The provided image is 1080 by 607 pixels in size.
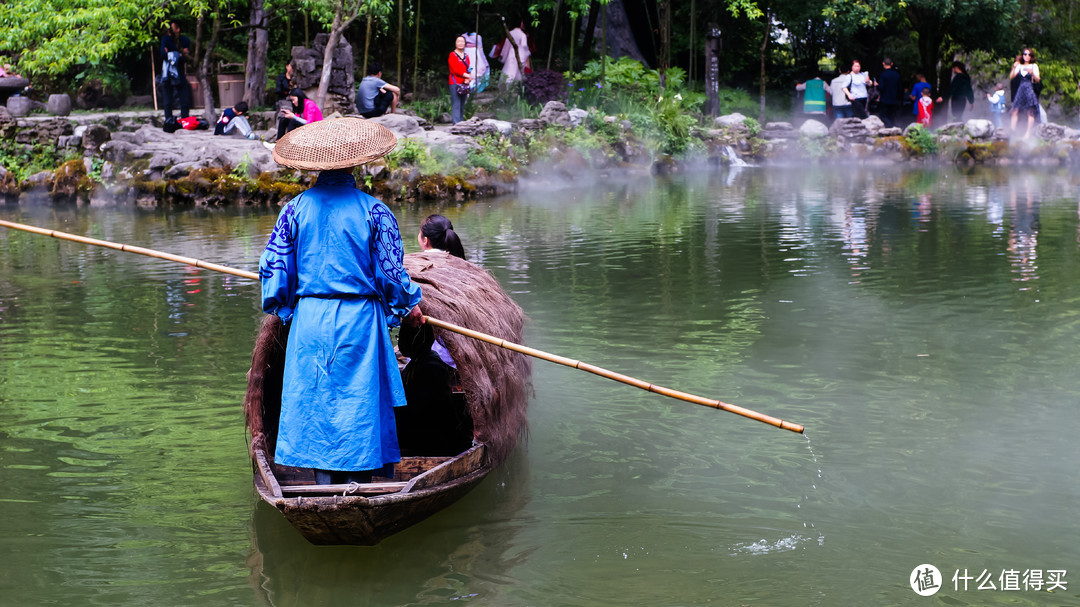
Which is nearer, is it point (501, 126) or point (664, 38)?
point (501, 126)

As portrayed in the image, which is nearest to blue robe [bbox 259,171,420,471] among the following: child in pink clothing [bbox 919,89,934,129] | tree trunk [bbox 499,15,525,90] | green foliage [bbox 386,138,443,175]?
green foliage [bbox 386,138,443,175]

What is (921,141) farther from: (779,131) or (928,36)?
(928,36)

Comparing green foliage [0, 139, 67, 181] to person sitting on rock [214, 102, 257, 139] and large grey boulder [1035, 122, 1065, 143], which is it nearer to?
person sitting on rock [214, 102, 257, 139]

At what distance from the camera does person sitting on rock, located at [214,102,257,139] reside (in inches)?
798

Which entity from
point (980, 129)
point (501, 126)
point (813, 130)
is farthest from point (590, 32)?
point (980, 129)

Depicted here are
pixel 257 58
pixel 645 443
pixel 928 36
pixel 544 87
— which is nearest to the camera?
pixel 645 443

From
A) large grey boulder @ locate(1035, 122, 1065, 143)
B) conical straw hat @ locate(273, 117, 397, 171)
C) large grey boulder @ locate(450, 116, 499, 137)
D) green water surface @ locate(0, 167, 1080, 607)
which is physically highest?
large grey boulder @ locate(450, 116, 499, 137)

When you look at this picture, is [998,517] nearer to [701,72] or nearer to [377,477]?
[377,477]

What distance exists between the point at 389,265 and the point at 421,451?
1570 millimetres

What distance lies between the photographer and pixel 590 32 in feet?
92.2

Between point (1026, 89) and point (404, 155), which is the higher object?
point (1026, 89)

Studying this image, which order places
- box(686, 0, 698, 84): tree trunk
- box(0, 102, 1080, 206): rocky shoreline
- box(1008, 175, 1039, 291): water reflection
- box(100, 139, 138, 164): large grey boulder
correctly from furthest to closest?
box(686, 0, 698, 84): tree trunk → box(100, 139, 138, 164): large grey boulder → box(0, 102, 1080, 206): rocky shoreline → box(1008, 175, 1039, 291): water reflection

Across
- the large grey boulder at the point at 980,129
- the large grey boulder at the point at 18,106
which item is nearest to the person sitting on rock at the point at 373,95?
the large grey boulder at the point at 18,106

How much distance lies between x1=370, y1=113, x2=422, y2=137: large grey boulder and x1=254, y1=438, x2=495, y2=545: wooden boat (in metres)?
15.5
